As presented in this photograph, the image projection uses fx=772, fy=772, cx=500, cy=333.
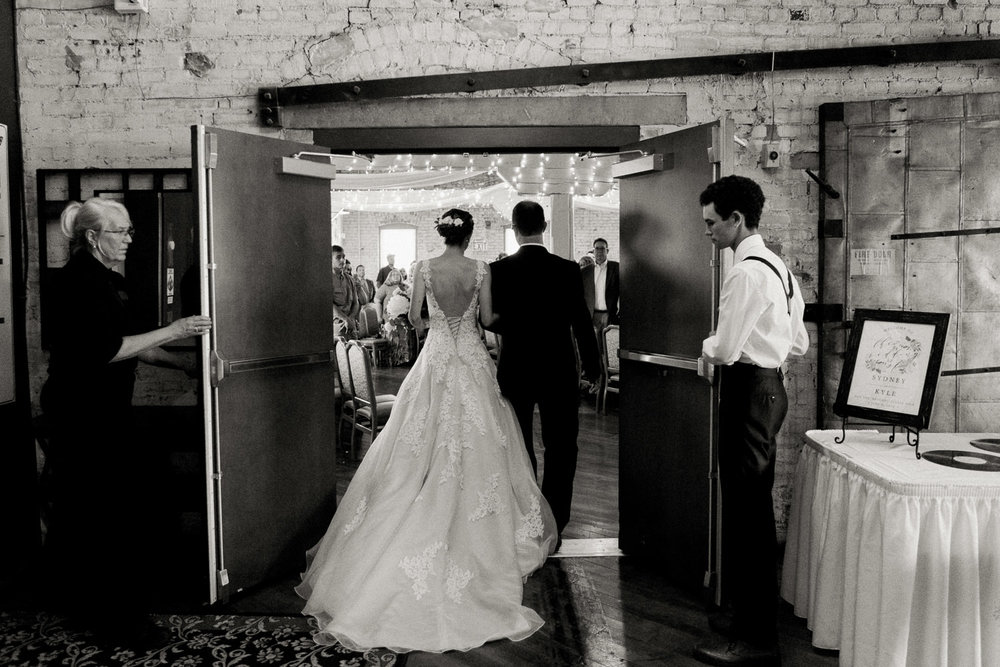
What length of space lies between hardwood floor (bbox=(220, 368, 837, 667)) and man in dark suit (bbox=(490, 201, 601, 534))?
563mm

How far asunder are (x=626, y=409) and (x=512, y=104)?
1.64 m

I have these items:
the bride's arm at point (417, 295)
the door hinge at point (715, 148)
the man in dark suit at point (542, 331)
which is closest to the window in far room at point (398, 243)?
the bride's arm at point (417, 295)

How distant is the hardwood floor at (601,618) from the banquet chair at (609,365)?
2790mm

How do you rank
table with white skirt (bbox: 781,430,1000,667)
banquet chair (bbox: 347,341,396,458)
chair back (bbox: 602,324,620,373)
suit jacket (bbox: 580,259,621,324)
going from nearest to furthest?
table with white skirt (bbox: 781,430,1000,667) < banquet chair (bbox: 347,341,396,458) < chair back (bbox: 602,324,620,373) < suit jacket (bbox: 580,259,621,324)

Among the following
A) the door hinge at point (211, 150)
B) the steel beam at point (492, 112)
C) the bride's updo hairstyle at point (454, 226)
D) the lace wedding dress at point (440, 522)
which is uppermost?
the steel beam at point (492, 112)

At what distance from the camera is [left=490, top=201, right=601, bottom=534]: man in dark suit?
12.5 feet

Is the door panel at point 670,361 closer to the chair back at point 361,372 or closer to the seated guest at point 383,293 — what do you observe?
the chair back at point 361,372

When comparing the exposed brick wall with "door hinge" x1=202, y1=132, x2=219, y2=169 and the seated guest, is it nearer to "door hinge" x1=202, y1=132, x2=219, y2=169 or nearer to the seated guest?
"door hinge" x1=202, y1=132, x2=219, y2=169

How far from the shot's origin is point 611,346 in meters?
6.88

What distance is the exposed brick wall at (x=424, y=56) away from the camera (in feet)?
12.7

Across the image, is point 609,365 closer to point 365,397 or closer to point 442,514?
point 365,397

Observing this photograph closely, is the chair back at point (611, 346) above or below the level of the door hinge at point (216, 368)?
below

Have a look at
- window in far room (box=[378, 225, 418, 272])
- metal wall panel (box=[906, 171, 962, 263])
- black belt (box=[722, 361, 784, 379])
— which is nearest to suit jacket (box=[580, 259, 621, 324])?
metal wall panel (box=[906, 171, 962, 263])

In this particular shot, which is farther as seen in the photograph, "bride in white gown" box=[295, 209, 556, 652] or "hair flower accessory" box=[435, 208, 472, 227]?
"hair flower accessory" box=[435, 208, 472, 227]
